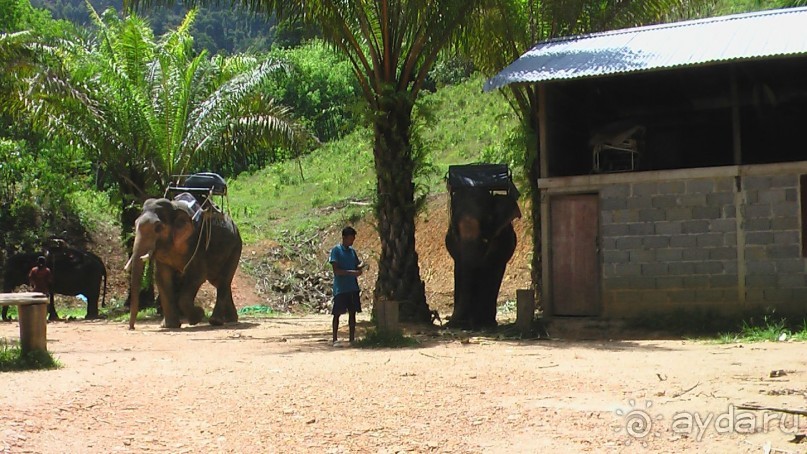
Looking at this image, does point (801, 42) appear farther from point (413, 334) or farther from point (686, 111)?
point (413, 334)

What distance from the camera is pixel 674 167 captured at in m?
17.8

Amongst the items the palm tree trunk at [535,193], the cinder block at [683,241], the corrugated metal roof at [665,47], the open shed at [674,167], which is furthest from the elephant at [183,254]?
the cinder block at [683,241]

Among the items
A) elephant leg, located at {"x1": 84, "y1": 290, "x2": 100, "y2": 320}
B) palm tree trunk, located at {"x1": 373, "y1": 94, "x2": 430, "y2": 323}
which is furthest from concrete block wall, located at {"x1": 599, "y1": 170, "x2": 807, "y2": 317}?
elephant leg, located at {"x1": 84, "y1": 290, "x2": 100, "y2": 320}

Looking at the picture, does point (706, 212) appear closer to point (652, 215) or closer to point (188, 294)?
point (652, 215)

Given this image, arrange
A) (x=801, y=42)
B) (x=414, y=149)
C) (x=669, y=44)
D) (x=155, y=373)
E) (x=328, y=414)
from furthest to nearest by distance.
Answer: (x=414, y=149)
(x=669, y=44)
(x=801, y=42)
(x=155, y=373)
(x=328, y=414)

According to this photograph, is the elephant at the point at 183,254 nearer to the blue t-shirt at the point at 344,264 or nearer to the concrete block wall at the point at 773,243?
the blue t-shirt at the point at 344,264

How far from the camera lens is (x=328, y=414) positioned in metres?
7.98

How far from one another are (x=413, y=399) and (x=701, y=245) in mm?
7491

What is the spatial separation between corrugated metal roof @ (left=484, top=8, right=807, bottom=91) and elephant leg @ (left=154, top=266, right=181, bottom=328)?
19.9ft

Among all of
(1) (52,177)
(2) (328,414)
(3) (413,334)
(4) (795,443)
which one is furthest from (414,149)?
(1) (52,177)

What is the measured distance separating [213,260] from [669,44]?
8193 millimetres

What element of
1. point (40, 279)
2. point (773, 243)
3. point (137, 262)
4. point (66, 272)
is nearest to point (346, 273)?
point (137, 262)

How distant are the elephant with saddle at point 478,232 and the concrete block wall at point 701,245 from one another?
2105 millimetres

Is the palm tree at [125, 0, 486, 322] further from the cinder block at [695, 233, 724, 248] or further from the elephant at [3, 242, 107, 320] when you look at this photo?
the elephant at [3, 242, 107, 320]
